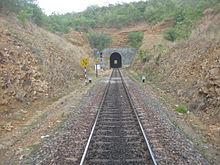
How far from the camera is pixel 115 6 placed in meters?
92.4

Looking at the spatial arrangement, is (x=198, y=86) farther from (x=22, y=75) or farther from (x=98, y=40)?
(x=98, y=40)

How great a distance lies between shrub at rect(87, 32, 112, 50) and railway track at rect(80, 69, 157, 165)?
142 ft

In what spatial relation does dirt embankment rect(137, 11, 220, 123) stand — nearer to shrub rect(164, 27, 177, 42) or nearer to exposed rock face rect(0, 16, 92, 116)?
exposed rock face rect(0, 16, 92, 116)

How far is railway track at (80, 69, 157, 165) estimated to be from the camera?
518 centimetres

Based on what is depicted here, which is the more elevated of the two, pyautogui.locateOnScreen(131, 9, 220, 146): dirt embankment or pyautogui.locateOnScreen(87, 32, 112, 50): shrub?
pyautogui.locateOnScreen(87, 32, 112, 50): shrub

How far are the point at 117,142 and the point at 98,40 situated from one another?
47.6 meters

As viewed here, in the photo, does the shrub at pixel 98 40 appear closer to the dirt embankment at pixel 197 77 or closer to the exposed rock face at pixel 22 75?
the dirt embankment at pixel 197 77

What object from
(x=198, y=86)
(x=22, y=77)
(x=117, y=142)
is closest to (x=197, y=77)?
(x=198, y=86)

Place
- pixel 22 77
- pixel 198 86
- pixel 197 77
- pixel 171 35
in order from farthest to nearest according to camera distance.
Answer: pixel 171 35 → pixel 197 77 → pixel 22 77 → pixel 198 86

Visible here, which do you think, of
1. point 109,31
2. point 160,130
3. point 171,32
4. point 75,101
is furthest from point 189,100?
point 109,31

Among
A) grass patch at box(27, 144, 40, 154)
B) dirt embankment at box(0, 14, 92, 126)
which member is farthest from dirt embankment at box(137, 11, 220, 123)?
dirt embankment at box(0, 14, 92, 126)

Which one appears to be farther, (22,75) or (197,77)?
(197,77)

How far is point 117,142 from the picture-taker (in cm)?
623

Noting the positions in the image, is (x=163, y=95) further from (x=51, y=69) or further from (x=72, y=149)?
(x=72, y=149)
